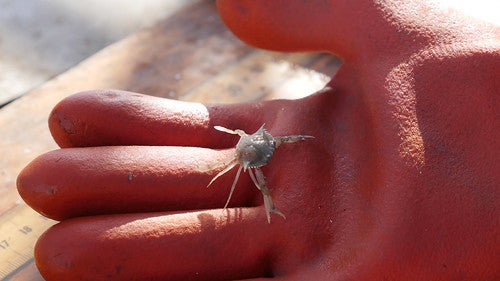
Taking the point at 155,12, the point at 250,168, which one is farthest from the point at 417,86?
the point at 155,12

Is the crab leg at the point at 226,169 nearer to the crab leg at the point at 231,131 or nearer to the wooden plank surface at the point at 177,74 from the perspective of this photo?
the crab leg at the point at 231,131

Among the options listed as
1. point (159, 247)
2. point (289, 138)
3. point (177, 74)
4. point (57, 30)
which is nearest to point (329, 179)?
point (289, 138)

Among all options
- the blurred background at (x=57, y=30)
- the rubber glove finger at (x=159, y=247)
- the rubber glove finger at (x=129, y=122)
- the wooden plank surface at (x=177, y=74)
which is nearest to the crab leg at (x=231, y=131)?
the rubber glove finger at (x=129, y=122)

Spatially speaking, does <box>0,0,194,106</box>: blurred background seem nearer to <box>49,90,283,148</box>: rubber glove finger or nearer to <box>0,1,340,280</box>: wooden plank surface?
<box>0,1,340,280</box>: wooden plank surface

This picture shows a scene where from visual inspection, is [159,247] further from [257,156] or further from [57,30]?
[57,30]

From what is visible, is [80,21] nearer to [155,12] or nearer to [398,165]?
[155,12]

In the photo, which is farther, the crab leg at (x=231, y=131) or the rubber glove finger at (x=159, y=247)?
the crab leg at (x=231, y=131)

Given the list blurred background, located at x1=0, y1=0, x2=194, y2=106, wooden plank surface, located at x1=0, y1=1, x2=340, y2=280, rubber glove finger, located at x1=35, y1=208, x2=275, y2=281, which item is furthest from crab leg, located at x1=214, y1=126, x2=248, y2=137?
blurred background, located at x1=0, y1=0, x2=194, y2=106
